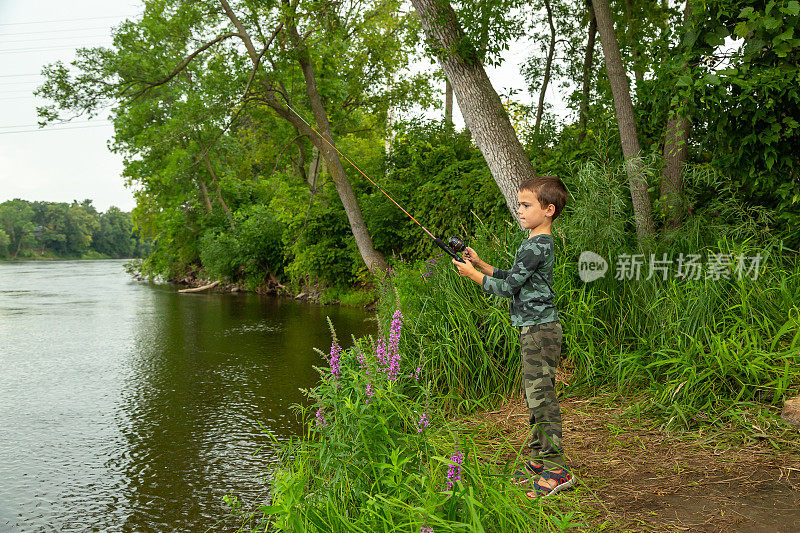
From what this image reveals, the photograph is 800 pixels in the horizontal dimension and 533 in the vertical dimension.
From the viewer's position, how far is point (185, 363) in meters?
8.32

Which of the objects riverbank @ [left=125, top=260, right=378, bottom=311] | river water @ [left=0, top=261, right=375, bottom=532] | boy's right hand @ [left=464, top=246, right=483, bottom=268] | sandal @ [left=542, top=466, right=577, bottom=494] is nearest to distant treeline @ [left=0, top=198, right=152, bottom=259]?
riverbank @ [left=125, top=260, right=378, bottom=311]

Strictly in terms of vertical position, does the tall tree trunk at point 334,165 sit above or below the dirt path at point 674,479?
above

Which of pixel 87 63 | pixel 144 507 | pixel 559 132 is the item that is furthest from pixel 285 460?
pixel 87 63

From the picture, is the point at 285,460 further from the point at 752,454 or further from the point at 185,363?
the point at 185,363

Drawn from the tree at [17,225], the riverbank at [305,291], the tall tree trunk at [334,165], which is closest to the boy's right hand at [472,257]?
the tall tree trunk at [334,165]

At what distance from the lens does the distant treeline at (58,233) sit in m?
78.1

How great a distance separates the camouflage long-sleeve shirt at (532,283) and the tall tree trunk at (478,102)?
3174mm

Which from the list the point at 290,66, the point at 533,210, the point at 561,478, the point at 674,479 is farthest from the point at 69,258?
the point at 674,479

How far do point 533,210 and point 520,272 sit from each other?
350 millimetres

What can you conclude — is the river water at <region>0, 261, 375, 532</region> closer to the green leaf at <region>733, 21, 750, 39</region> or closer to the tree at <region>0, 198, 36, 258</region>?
the green leaf at <region>733, 21, 750, 39</region>

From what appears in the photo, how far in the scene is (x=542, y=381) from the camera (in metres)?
3.18

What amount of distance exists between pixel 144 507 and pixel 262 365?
13.3 ft

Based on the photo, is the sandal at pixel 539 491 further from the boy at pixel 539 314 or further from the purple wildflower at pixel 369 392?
the purple wildflower at pixel 369 392

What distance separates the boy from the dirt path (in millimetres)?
296
